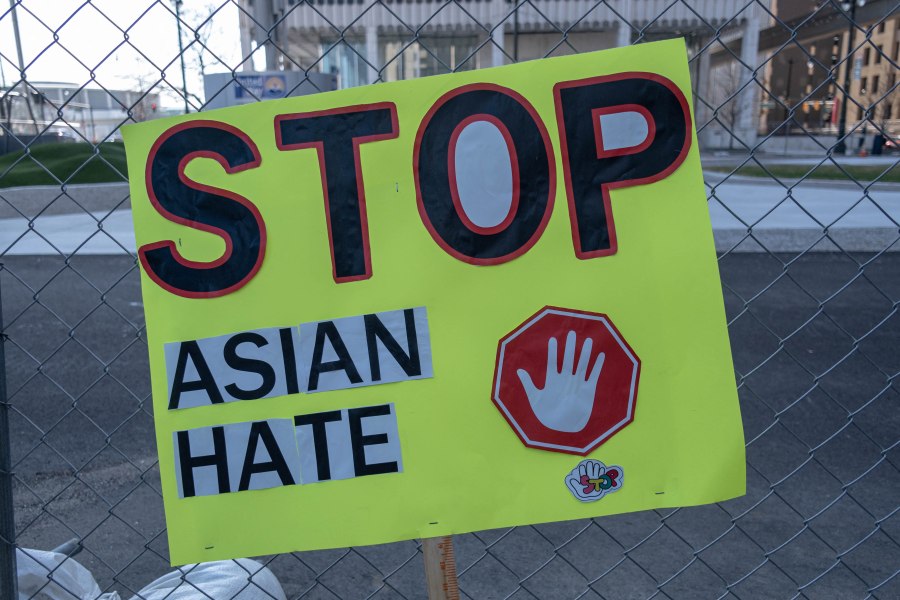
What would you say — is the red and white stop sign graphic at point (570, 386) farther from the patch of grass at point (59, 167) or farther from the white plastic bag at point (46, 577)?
the patch of grass at point (59, 167)

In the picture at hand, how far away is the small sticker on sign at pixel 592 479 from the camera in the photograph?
5.40ft

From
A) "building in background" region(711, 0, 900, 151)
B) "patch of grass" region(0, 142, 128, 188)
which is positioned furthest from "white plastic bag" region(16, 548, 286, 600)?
"building in background" region(711, 0, 900, 151)

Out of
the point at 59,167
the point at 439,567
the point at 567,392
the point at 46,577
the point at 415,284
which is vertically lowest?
the point at 46,577

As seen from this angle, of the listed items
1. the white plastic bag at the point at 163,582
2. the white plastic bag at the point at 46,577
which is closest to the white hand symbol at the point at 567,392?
the white plastic bag at the point at 163,582

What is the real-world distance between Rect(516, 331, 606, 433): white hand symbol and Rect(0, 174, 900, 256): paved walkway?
5.58 m

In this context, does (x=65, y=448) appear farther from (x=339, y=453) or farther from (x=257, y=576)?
(x=339, y=453)

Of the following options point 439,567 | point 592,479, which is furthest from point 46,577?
point 592,479

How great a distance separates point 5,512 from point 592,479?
4.62 feet

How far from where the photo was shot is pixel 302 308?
1.61m

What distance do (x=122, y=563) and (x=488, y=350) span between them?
2.20 meters

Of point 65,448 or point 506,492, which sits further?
point 65,448

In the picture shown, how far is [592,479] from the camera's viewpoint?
165 cm

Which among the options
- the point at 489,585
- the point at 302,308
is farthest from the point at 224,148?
the point at 489,585

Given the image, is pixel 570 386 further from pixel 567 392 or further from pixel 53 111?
pixel 53 111
